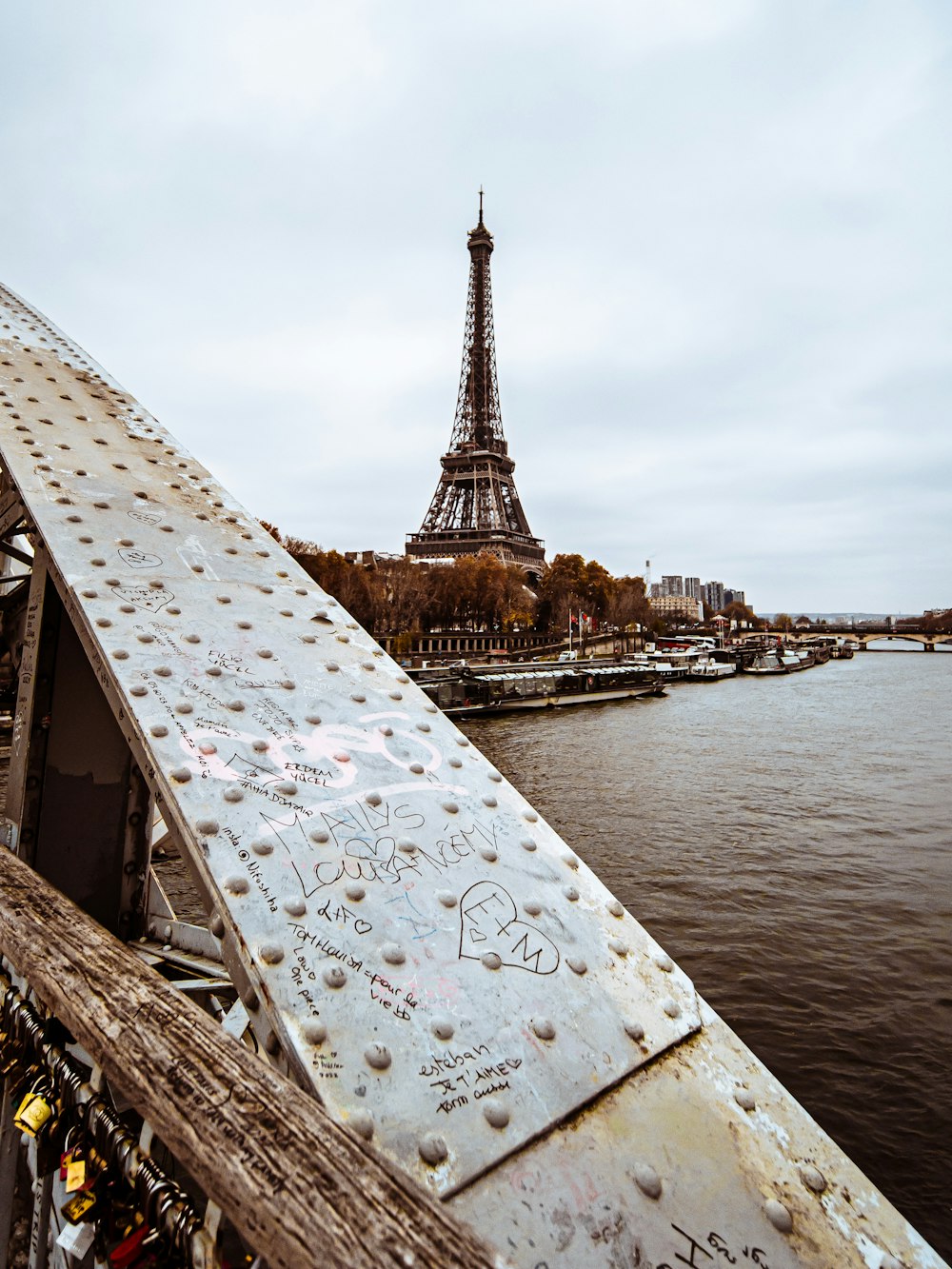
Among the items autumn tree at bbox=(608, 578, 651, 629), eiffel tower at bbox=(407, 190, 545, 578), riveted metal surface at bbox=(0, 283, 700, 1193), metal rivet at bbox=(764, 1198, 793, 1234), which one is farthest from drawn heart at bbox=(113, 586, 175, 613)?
autumn tree at bbox=(608, 578, 651, 629)

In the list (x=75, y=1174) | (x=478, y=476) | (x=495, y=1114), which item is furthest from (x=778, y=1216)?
(x=478, y=476)

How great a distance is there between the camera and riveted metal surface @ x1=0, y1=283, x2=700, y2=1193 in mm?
1113

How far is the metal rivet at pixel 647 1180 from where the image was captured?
100 cm

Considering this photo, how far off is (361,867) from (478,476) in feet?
230

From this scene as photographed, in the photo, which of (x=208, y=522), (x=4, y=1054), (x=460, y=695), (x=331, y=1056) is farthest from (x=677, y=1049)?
(x=460, y=695)

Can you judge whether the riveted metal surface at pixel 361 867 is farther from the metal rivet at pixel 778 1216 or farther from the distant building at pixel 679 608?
the distant building at pixel 679 608

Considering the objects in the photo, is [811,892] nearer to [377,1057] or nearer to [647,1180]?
[647,1180]

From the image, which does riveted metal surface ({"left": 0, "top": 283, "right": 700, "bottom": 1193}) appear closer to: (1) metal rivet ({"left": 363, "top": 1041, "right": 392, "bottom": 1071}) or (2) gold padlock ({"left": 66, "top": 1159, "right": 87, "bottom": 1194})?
(1) metal rivet ({"left": 363, "top": 1041, "right": 392, "bottom": 1071})

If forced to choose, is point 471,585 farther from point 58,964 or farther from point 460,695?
point 58,964

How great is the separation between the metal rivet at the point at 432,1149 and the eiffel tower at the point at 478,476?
2580 inches

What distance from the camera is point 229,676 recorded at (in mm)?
1909

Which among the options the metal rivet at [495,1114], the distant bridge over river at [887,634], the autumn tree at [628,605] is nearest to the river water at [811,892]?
the metal rivet at [495,1114]

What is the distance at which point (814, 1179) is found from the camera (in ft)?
Answer: 3.56

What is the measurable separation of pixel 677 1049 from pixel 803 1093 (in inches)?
230
